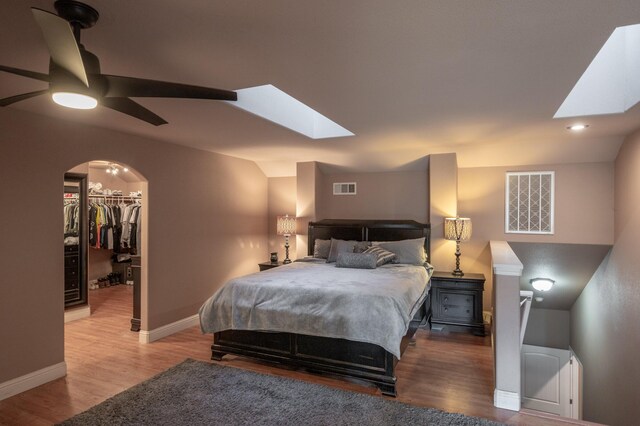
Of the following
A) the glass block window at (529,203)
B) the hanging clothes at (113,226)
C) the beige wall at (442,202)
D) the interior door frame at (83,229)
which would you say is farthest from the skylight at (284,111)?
the hanging clothes at (113,226)

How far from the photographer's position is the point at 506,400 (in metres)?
2.76

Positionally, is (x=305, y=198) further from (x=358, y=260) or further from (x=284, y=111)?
(x=284, y=111)

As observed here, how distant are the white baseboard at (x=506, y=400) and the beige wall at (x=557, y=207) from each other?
7.62 ft

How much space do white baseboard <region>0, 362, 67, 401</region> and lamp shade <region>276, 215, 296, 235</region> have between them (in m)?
3.17

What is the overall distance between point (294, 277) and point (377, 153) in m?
2.21

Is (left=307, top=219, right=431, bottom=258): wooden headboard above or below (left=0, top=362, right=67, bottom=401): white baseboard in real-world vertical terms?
above

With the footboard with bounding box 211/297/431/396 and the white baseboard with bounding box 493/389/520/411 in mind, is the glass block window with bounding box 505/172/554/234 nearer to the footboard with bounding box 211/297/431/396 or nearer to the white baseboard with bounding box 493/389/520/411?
the footboard with bounding box 211/297/431/396

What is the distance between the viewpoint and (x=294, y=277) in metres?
3.83

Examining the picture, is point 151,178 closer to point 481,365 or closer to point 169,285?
point 169,285

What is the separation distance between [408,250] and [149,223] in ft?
10.6

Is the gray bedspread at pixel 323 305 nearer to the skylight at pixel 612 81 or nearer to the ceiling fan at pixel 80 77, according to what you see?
the ceiling fan at pixel 80 77

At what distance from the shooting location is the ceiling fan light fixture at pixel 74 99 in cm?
150

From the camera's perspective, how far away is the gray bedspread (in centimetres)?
301

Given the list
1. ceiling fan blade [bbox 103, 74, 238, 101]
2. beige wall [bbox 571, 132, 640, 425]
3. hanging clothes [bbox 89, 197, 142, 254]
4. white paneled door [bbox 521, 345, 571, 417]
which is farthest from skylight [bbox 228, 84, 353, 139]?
white paneled door [bbox 521, 345, 571, 417]
